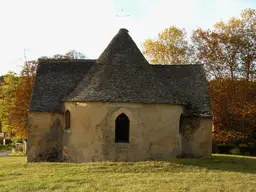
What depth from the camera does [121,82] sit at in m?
21.2

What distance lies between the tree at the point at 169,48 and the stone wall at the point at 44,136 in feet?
80.4

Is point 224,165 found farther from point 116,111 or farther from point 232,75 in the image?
point 232,75

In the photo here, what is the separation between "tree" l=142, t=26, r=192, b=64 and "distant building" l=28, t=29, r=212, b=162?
61.9 feet

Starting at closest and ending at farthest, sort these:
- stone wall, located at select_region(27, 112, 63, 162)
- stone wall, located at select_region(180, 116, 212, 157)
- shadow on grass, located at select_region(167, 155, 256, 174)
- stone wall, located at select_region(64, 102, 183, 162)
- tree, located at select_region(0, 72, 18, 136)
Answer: shadow on grass, located at select_region(167, 155, 256, 174) → stone wall, located at select_region(64, 102, 183, 162) → stone wall, located at select_region(27, 112, 63, 162) → stone wall, located at select_region(180, 116, 212, 157) → tree, located at select_region(0, 72, 18, 136)

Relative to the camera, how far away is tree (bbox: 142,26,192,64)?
44.7 metres

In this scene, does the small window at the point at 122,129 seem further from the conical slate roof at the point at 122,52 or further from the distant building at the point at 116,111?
the conical slate roof at the point at 122,52

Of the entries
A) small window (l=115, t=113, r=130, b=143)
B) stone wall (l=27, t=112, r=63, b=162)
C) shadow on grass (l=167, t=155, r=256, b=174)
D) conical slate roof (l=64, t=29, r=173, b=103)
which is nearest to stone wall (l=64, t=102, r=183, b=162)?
conical slate roof (l=64, t=29, r=173, b=103)

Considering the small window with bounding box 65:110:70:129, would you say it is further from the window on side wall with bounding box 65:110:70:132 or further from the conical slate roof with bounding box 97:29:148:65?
the conical slate roof with bounding box 97:29:148:65

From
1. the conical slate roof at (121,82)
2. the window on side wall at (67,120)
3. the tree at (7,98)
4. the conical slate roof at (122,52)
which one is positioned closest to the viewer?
the conical slate roof at (121,82)

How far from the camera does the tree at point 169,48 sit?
147 ft

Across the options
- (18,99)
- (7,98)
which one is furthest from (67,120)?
(7,98)

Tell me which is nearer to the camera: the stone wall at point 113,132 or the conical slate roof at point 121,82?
the stone wall at point 113,132

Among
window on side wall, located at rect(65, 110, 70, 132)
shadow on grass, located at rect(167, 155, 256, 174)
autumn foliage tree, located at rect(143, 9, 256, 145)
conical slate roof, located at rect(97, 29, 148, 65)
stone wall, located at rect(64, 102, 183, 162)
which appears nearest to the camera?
shadow on grass, located at rect(167, 155, 256, 174)

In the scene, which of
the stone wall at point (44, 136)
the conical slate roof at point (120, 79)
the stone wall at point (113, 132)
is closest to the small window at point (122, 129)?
the stone wall at point (113, 132)
